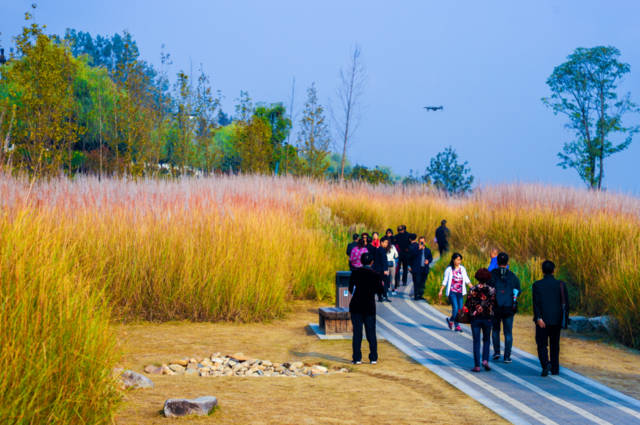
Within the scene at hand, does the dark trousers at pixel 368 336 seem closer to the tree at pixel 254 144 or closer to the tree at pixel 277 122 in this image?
the tree at pixel 254 144

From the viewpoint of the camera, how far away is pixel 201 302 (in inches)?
533

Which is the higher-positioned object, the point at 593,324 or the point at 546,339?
the point at 546,339

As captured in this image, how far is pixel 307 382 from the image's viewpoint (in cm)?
905

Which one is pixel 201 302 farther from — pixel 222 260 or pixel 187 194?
pixel 187 194

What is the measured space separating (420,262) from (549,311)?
26.0ft

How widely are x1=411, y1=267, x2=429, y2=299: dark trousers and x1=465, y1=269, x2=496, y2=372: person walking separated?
786 centimetres

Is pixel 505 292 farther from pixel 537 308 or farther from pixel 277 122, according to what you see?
pixel 277 122

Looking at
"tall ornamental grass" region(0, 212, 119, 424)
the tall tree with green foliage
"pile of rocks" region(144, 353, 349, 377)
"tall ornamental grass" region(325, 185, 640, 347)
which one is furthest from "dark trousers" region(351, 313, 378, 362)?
the tall tree with green foliage

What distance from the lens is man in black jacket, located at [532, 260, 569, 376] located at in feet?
32.5

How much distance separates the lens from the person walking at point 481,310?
32.8 ft

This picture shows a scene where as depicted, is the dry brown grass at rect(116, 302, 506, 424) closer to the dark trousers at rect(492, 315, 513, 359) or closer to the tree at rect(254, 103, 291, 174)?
the dark trousers at rect(492, 315, 513, 359)

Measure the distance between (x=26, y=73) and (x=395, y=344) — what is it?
1948cm

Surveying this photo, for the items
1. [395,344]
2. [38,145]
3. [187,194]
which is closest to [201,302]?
[187,194]

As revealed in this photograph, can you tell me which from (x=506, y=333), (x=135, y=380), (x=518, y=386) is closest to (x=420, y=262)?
(x=506, y=333)
